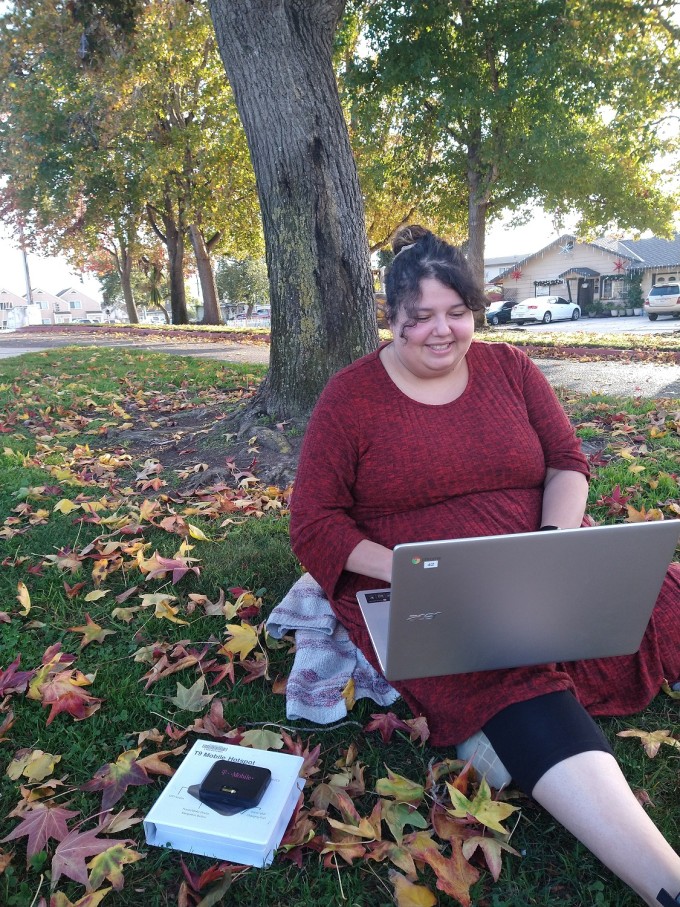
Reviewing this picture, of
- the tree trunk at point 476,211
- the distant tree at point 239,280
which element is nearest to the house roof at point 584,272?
the tree trunk at point 476,211

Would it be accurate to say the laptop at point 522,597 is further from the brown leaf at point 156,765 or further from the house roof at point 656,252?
the house roof at point 656,252

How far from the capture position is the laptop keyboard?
2.19 m

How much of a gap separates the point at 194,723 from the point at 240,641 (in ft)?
1.34

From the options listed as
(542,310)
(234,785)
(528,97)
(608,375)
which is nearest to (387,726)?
(234,785)

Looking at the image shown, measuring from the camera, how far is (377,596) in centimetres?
220

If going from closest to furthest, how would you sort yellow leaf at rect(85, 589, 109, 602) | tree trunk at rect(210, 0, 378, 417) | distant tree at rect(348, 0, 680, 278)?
yellow leaf at rect(85, 589, 109, 602) → tree trunk at rect(210, 0, 378, 417) → distant tree at rect(348, 0, 680, 278)

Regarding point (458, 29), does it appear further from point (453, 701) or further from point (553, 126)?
point (453, 701)

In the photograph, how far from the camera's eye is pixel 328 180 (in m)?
4.68

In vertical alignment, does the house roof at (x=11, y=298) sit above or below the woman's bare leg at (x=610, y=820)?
above

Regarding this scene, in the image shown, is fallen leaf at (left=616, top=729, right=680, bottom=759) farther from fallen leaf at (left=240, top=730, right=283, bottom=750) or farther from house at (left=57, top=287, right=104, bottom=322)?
house at (left=57, top=287, right=104, bottom=322)

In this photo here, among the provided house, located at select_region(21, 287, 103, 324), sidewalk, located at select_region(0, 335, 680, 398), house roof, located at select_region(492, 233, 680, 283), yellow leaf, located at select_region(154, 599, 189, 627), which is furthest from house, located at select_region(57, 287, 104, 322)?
yellow leaf, located at select_region(154, 599, 189, 627)

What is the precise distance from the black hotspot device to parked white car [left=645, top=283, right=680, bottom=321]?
3039 cm

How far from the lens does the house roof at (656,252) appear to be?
130 feet

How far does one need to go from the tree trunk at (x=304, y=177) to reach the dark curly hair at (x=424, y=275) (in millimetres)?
2578
